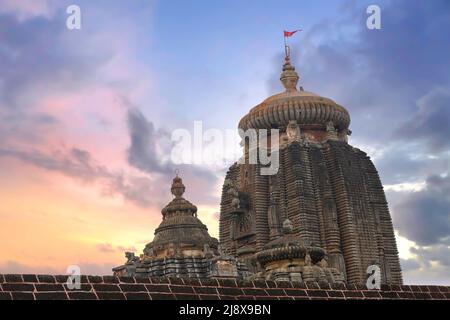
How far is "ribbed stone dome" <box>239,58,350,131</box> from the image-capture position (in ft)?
169

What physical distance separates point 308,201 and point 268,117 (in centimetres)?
808

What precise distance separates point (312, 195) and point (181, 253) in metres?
10.4

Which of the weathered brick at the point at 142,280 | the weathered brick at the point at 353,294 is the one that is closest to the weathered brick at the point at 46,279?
the weathered brick at the point at 142,280

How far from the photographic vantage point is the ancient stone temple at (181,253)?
42.4 m

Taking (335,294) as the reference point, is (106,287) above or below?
below

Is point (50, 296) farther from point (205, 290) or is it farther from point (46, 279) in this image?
point (205, 290)

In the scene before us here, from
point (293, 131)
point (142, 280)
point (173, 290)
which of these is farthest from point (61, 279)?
point (293, 131)

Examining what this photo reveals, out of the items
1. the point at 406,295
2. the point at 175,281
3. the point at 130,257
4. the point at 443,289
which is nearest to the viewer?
the point at 175,281

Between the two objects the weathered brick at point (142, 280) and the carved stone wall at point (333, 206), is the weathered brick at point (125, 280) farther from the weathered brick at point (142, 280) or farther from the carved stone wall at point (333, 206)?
the carved stone wall at point (333, 206)

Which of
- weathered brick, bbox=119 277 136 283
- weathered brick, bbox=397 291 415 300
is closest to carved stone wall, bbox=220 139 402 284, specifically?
weathered brick, bbox=397 291 415 300

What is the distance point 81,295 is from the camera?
1358 centimetres

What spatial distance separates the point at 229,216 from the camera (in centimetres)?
5275
